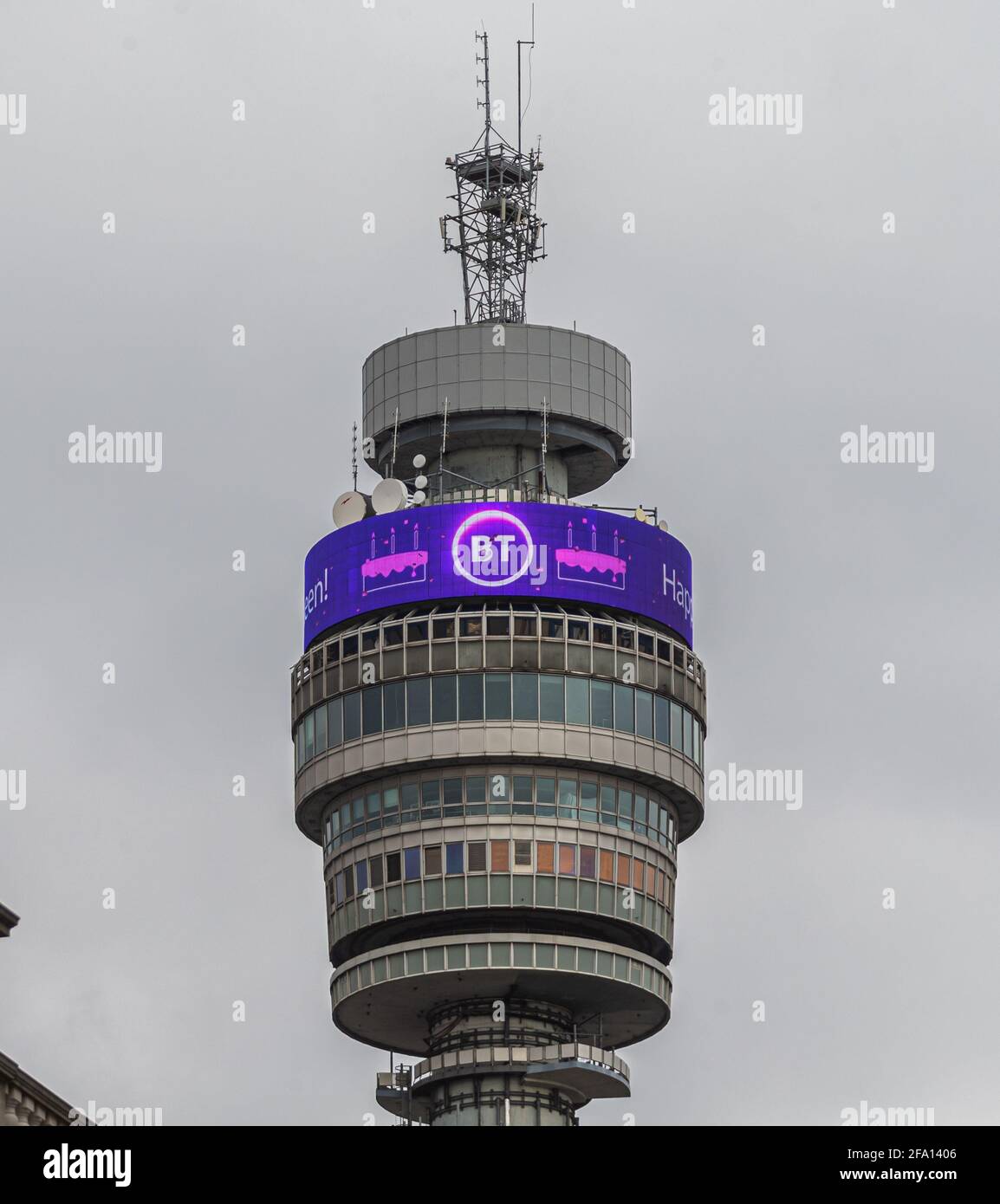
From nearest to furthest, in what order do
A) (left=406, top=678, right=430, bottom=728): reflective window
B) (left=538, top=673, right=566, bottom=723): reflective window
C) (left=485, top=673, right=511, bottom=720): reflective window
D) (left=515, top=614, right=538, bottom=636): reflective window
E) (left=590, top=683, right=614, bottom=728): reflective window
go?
(left=485, top=673, right=511, bottom=720): reflective window < (left=538, top=673, right=566, bottom=723): reflective window < (left=406, top=678, right=430, bottom=728): reflective window < (left=515, top=614, right=538, bottom=636): reflective window < (left=590, top=683, right=614, bottom=728): reflective window

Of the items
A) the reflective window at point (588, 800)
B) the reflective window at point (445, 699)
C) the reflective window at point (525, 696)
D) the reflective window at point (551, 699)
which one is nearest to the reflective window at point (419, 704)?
the reflective window at point (445, 699)

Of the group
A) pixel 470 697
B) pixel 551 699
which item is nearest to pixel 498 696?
pixel 470 697

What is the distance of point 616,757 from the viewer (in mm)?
199375

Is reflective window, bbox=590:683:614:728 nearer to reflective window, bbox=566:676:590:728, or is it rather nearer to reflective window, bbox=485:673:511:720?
reflective window, bbox=566:676:590:728

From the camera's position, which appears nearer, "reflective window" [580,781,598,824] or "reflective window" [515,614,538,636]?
"reflective window" [515,614,538,636]

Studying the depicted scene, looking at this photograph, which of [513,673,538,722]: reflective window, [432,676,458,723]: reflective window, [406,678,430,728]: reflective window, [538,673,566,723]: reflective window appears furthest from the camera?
[406,678,430,728]: reflective window

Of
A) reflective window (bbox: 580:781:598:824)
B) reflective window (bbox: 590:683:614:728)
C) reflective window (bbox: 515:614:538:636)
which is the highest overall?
reflective window (bbox: 515:614:538:636)

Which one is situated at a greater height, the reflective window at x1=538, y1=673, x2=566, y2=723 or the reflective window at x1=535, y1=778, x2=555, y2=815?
the reflective window at x1=538, y1=673, x2=566, y2=723

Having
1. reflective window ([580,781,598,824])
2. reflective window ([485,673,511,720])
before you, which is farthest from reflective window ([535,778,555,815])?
reflective window ([485,673,511,720])

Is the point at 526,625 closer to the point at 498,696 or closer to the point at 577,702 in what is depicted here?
the point at 498,696

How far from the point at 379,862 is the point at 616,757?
51.1 feet

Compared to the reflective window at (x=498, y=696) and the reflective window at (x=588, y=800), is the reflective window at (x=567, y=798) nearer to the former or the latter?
the reflective window at (x=588, y=800)

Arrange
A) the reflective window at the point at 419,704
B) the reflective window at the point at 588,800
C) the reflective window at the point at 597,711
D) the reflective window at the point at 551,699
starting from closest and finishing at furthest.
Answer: the reflective window at the point at 551,699 → the reflective window at the point at 419,704 → the reflective window at the point at 588,800 → the reflective window at the point at 597,711
